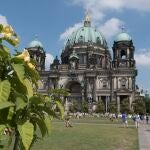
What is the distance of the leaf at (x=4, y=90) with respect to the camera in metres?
2.99

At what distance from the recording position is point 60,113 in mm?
3645

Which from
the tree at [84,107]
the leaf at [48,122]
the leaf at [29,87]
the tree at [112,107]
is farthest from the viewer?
the tree at [84,107]

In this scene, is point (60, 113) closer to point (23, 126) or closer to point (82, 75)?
point (23, 126)

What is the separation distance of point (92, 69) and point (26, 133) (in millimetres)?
114006

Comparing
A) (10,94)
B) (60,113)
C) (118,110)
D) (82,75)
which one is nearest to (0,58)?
(10,94)

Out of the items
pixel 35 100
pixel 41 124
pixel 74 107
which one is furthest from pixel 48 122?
pixel 74 107

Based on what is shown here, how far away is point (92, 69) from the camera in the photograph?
117 metres

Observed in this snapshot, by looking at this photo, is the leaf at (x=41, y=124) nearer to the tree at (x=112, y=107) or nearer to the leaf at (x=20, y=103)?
the leaf at (x=20, y=103)

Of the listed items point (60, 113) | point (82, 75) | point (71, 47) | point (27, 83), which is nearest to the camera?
point (27, 83)

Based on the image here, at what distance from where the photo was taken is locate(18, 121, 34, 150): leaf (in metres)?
2.96

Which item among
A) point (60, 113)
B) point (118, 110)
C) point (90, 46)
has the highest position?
point (90, 46)

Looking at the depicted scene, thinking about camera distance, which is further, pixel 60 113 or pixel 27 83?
pixel 60 113

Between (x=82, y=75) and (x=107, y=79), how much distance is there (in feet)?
24.3

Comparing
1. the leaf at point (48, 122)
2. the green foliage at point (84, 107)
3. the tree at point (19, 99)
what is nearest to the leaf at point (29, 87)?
the tree at point (19, 99)
